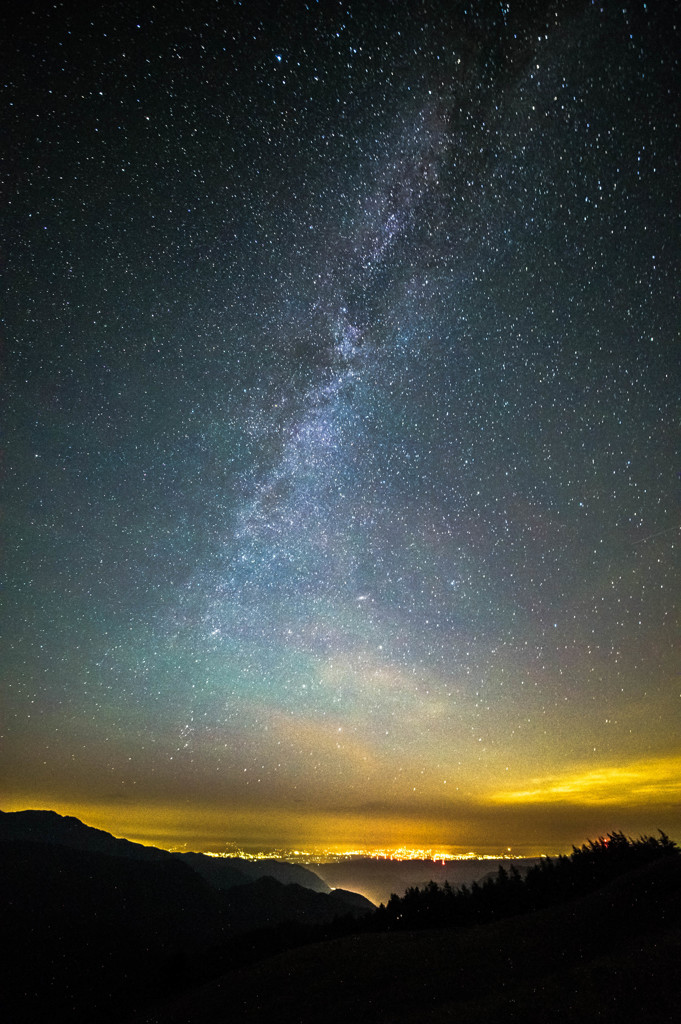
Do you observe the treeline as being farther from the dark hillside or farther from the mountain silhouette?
the mountain silhouette

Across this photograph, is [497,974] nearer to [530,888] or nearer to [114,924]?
[530,888]

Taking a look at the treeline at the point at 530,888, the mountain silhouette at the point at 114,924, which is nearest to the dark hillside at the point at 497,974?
the treeline at the point at 530,888

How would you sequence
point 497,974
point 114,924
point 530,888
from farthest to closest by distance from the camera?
point 114,924, point 530,888, point 497,974

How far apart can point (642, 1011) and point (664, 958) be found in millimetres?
1813

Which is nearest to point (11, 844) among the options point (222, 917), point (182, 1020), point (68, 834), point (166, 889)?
point (166, 889)

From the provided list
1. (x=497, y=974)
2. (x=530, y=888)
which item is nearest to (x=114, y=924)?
(x=530, y=888)

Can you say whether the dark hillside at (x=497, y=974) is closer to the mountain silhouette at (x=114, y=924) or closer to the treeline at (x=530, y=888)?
the treeline at (x=530, y=888)

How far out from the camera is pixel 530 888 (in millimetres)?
18234

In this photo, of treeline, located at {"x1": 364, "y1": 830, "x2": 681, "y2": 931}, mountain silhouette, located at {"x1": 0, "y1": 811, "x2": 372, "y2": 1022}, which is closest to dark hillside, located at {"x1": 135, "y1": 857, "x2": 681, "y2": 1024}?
treeline, located at {"x1": 364, "y1": 830, "x2": 681, "y2": 931}

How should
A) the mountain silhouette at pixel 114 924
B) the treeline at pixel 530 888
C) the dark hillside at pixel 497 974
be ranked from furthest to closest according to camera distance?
the mountain silhouette at pixel 114 924 < the treeline at pixel 530 888 < the dark hillside at pixel 497 974

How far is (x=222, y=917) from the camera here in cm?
9831

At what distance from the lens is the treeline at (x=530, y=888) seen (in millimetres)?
16781

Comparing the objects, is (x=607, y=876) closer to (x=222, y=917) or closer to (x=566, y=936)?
(x=566, y=936)

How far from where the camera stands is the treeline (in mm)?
16781
